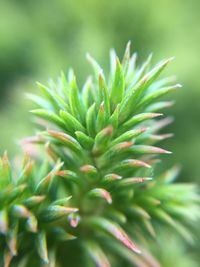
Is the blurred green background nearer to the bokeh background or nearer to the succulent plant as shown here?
the bokeh background

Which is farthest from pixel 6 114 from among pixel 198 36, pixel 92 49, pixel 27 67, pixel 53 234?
pixel 53 234

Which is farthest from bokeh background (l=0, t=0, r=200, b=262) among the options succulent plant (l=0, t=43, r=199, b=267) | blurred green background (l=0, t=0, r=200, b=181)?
succulent plant (l=0, t=43, r=199, b=267)

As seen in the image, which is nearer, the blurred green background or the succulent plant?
the succulent plant

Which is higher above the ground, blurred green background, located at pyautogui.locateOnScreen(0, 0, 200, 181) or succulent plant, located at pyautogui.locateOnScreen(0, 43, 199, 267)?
blurred green background, located at pyautogui.locateOnScreen(0, 0, 200, 181)

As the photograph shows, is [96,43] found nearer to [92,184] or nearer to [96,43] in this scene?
[96,43]

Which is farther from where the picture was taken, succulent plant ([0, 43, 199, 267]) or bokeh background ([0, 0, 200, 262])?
bokeh background ([0, 0, 200, 262])

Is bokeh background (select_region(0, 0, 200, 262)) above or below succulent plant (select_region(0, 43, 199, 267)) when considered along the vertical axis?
above

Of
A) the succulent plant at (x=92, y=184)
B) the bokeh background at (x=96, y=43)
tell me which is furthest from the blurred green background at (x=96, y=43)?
the succulent plant at (x=92, y=184)
